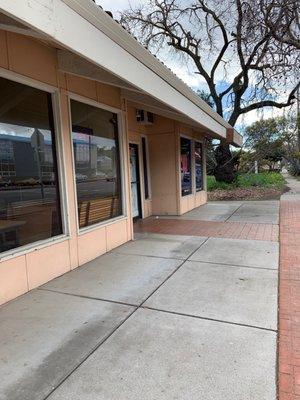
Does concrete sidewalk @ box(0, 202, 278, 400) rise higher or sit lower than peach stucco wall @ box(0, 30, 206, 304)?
lower

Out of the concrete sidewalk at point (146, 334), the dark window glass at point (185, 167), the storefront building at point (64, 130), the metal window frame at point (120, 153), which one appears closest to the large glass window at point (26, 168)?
the storefront building at point (64, 130)

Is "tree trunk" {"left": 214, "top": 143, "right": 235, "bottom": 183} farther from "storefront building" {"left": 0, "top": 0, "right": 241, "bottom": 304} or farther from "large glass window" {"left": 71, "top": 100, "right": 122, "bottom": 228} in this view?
"large glass window" {"left": 71, "top": 100, "right": 122, "bottom": 228}

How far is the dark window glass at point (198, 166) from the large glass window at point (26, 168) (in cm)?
760

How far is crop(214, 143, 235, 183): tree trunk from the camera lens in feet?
56.4

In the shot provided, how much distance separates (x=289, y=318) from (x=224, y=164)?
14.3m

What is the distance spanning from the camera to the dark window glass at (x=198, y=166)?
1178 cm

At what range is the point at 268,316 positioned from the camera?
3.45 meters

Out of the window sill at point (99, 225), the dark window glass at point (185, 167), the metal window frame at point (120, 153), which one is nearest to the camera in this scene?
the metal window frame at point (120, 153)

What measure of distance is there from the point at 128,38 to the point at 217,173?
14381mm

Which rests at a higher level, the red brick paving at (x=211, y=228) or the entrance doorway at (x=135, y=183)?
the entrance doorway at (x=135, y=183)

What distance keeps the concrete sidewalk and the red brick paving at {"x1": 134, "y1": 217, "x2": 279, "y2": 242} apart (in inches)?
71.4

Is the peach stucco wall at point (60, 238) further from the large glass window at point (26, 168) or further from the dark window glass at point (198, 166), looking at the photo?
the dark window glass at point (198, 166)

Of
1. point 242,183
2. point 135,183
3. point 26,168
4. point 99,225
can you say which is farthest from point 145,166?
point 242,183

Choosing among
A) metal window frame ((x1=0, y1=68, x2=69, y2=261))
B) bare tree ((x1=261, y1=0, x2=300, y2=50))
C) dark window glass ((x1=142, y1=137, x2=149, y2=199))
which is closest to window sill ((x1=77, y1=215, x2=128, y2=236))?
metal window frame ((x1=0, y1=68, x2=69, y2=261))
